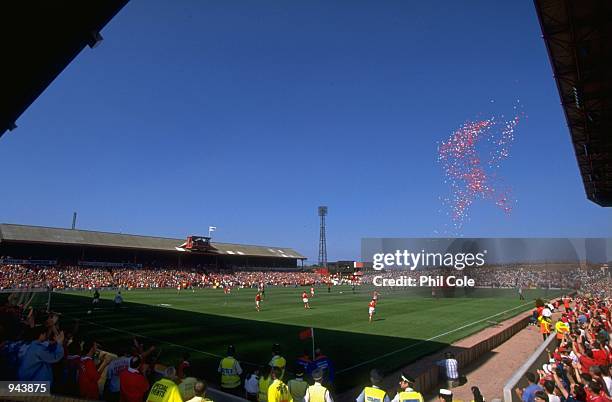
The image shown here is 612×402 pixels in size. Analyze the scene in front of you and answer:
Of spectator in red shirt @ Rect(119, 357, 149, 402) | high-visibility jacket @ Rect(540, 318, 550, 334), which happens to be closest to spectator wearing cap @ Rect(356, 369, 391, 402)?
spectator in red shirt @ Rect(119, 357, 149, 402)

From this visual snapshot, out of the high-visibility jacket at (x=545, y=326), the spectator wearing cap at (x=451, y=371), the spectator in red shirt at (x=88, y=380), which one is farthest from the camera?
the high-visibility jacket at (x=545, y=326)

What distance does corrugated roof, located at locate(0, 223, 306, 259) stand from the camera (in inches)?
2150

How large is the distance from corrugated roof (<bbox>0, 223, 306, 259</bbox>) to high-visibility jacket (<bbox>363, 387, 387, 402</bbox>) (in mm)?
59373

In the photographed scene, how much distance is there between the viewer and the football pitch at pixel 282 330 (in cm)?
1598

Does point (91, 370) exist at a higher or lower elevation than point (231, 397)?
higher

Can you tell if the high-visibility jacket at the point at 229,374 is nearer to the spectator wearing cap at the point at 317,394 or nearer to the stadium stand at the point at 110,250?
the spectator wearing cap at the point at 317,394

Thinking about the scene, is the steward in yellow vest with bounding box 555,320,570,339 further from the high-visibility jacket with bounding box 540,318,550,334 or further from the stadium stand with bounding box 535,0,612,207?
the stadium stand with bounding box 535,0,612,207

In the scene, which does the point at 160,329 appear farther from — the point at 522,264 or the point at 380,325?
the point at 522,264

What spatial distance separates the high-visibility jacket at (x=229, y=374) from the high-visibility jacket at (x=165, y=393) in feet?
13.7

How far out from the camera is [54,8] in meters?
6.19

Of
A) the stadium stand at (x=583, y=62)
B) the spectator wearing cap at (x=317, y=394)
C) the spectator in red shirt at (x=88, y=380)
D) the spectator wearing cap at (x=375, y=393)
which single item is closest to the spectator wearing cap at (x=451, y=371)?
the spectator wearing cap at (x=375, y=393)

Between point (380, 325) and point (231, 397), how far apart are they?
680 inches

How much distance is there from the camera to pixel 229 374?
1006 cm

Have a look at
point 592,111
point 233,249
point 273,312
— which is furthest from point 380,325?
point 233,249
